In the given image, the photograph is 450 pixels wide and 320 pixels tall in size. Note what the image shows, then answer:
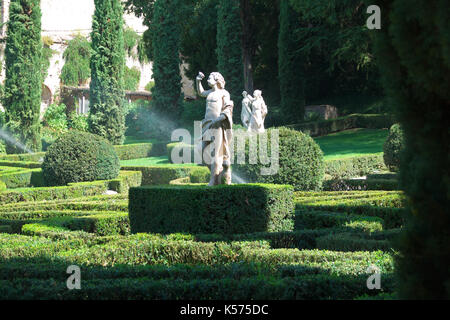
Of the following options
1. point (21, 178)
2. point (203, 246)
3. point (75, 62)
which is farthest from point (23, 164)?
point (75, 62)

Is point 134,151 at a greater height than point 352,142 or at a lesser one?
lesser

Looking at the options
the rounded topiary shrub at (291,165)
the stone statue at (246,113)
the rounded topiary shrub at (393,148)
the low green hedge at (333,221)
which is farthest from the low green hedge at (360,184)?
the stone statue at (246,113)

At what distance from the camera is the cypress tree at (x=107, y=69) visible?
84.0ft

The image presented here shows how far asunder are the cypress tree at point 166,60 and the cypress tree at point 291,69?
495 cm

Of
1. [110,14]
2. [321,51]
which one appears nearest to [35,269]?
[110,14]

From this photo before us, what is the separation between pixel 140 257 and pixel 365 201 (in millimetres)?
4712

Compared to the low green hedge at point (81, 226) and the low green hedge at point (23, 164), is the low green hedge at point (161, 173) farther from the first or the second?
the low green hedge at point (81, 226)

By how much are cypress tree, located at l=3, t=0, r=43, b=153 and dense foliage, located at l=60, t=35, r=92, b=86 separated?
17248 mm

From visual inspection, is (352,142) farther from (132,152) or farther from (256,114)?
(132,152)

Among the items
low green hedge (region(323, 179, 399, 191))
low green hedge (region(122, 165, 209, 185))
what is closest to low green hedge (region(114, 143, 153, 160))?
low green hedge (region(122, 165, 209, 185))

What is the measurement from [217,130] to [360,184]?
563 cm

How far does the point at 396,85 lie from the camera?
3.40m

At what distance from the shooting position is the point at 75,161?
15453mm

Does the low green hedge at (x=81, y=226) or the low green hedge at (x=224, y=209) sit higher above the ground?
the low green hedge at (x=224, y=209)
